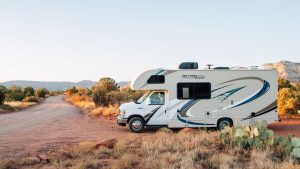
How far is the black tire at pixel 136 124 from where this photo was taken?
16594 mm

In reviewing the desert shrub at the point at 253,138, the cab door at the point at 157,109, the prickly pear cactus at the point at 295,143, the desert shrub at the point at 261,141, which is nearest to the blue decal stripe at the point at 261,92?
the cab door at the point at 157,109

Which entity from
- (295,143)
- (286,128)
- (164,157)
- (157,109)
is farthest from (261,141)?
(286,128)

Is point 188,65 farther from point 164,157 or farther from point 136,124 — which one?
point 164,157

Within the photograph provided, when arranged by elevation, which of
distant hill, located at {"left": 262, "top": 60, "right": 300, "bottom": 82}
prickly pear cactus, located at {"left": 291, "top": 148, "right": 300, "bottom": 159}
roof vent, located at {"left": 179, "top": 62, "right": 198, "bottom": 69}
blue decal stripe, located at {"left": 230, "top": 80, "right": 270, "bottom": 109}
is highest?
distant hill, located at {"left": 262, "top": 60, "right": 300, "bottom": 82}

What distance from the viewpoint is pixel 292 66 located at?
13200 centimetres

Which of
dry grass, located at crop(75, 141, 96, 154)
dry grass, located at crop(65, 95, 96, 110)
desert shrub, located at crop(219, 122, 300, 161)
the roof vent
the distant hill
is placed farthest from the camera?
the distant hill

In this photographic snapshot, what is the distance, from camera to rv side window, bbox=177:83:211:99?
16469 millimetres

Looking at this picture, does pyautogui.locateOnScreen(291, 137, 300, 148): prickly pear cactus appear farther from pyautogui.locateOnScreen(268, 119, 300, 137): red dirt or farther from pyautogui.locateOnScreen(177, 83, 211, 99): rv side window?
pyautogui.locateOnScreen(177, 83, 211, 99): rv side window

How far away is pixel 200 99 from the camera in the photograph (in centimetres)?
1645

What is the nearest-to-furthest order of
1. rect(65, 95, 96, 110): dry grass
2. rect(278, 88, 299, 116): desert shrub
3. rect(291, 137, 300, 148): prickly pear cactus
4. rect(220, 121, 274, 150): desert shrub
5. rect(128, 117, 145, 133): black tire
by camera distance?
rect(291, 137, 300, 148): prickly pear cactus → rect(220, 121, 274, 150): desert shrub → rect(128, 117, 145, 133): black tire → rect(278, 88, 299, 116): desert shrub → rect(65, 95, 96, 110): dry grass

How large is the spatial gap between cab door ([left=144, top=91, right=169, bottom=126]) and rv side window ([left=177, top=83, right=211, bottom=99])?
698 millimetres

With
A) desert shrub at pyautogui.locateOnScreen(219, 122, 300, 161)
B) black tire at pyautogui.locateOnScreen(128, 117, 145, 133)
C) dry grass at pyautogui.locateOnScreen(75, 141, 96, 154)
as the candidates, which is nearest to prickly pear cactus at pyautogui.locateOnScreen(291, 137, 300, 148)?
desert shrub at pyautogui.locateOnScreen(219, 122, 300, 161)

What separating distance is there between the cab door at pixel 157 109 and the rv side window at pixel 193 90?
27.5 inches

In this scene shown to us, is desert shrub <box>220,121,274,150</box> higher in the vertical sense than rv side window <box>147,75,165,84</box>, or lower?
lower
